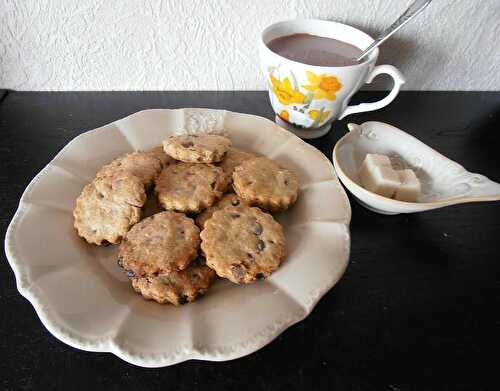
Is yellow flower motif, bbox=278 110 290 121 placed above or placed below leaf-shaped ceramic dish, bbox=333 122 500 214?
above

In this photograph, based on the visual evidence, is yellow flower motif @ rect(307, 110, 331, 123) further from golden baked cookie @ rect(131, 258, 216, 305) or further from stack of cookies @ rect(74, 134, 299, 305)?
golden baked cookie @ rect(131, 258, 216, 305)

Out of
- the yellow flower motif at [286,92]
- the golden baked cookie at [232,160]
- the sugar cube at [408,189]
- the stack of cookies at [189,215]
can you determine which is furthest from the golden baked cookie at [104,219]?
the sugar cube at [408,189]

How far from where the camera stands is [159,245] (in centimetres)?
63

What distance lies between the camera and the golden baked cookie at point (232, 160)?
795 millimetres

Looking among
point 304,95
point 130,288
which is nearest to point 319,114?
point 304,95

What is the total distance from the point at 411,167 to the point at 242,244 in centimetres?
46

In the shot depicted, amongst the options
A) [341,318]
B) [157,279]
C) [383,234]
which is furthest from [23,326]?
[383,234]

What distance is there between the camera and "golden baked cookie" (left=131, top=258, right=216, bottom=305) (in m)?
0.61

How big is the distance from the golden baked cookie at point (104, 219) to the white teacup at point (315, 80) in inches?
17.1

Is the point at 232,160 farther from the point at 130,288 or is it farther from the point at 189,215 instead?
the point at 130,288

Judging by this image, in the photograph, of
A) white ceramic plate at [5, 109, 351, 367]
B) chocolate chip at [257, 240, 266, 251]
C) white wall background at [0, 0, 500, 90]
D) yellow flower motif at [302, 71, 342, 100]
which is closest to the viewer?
white ceramic plate at [5, 109, 351, 367]

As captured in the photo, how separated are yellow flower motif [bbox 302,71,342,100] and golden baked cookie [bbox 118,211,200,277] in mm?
401

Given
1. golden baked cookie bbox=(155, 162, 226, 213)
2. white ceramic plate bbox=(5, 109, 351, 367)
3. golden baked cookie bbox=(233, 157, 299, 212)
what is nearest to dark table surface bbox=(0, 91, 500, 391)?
white ceramic plate bbox=(5, 109, 351, 367)

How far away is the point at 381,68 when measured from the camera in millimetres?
822
